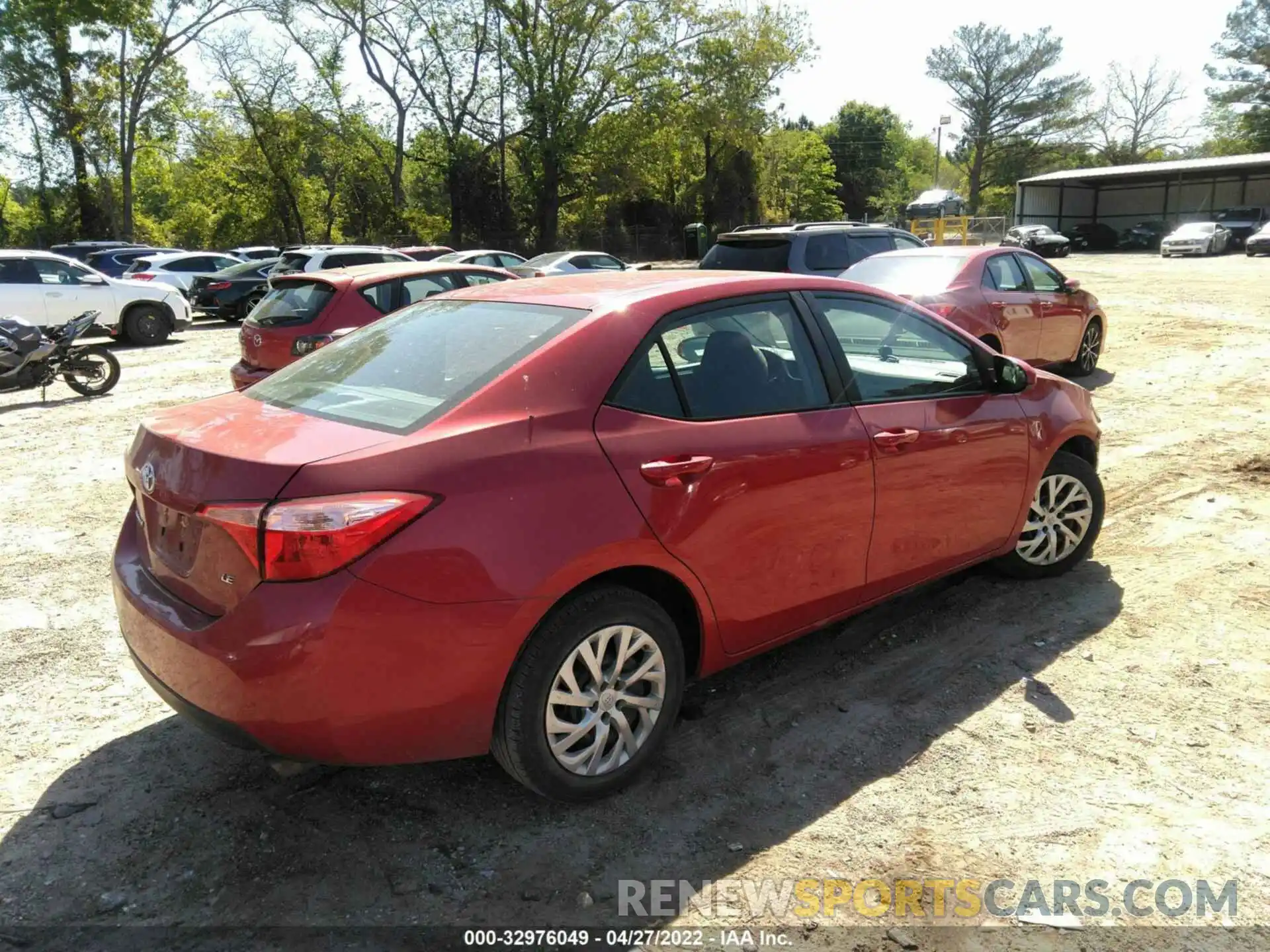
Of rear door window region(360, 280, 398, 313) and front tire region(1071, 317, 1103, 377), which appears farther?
front tire region(1071, 317, 1103, 377)

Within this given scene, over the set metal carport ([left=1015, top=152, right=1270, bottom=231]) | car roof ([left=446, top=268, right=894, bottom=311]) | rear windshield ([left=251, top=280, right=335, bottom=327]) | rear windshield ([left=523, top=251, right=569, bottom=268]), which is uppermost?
metal carport ([left=1015, top=152, right=1270, bottom=231])

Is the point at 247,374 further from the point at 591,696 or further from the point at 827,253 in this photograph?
the point at 591,696

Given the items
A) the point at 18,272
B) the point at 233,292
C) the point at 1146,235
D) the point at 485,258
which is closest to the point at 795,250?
the point at 485,258

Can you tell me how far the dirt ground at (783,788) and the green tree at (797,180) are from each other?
4648 centimetres

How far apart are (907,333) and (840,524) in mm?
1134

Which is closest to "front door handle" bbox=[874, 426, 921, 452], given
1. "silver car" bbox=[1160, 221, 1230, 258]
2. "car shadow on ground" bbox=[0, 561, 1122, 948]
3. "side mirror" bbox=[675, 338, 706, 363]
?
"side mirror" bbox=[675, 338, 706, 363]

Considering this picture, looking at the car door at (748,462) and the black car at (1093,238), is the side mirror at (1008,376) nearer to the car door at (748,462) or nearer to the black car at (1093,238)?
the car door at (748,462)

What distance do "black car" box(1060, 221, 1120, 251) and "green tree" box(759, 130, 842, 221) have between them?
1447 centimetres

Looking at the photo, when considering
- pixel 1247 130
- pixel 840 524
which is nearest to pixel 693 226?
pixel 840 524

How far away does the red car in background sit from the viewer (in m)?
8.46

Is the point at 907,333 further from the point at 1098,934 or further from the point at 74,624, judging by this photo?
the point at 74,624

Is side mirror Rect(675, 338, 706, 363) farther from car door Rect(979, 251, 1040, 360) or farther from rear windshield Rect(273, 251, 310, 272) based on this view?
rear windshield Rect(273, 251, 310, 272)

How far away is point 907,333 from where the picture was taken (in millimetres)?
4113

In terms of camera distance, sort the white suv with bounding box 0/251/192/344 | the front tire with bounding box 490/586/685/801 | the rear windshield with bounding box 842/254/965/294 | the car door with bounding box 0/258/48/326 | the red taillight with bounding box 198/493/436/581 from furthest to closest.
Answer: the white suv with bounding box 0/251/192/344 < the car door with bounding box 0/258/48/326 < the rear windshield with bounding box 842/254/965/294 < the front tire with bounding box 490/586/685/801 < the red taillight with bounding box 198/493/436/581
